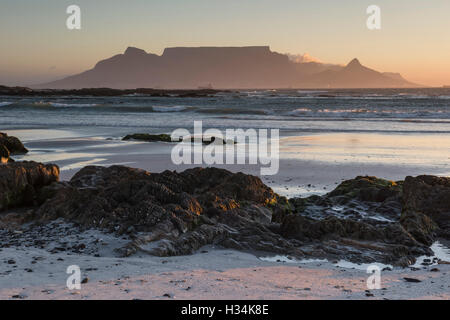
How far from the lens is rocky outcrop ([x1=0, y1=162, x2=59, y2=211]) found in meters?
6.60

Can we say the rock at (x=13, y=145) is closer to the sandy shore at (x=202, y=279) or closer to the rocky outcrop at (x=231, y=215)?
the rocky outcrop at (x=231, y=215)

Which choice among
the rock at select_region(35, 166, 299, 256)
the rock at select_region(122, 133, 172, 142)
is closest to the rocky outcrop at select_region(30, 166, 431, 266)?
the rock at select_region(35, 166, 299, 256)

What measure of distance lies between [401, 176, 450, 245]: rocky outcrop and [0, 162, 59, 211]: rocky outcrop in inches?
201

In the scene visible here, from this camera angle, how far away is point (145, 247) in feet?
16.8

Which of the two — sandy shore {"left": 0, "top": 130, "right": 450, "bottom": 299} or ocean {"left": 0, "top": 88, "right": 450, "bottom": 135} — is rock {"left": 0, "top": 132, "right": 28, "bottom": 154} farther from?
ocean {"left": 0, "top": 88, "right": 450, "bottom": 135}

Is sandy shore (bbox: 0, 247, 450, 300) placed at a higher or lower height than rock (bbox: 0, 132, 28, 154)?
lower

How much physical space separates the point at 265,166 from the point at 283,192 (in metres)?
2.68

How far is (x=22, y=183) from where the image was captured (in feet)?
22.5

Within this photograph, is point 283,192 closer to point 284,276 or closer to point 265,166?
point 265,166

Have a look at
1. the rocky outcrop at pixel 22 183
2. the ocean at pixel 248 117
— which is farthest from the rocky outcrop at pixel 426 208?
the ocean at pixel 248 117

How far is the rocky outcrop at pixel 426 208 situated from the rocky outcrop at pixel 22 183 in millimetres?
5098

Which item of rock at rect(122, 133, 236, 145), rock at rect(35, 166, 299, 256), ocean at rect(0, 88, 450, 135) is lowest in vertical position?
rock at rect(35, 166, 299, 256)

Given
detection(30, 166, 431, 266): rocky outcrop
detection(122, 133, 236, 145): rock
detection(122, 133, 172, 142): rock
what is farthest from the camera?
detection(122, 133, 172, 142): rock

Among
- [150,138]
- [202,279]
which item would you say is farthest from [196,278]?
[150,138]
